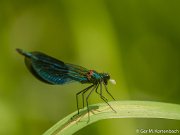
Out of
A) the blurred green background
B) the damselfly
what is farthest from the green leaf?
the blurred green background

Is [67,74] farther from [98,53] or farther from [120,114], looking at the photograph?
[120,114]

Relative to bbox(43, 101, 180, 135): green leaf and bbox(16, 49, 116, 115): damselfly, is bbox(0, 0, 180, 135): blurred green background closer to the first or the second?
bbox(16, 49, 116, 115): damselfly

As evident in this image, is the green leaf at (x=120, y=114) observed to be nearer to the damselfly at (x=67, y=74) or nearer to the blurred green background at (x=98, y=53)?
the damselfly at (x=67, y=74)

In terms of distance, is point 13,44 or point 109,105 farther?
point 13,44

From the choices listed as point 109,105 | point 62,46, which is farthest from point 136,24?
point 109,105

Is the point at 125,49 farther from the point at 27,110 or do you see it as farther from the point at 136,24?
the point at 27,110

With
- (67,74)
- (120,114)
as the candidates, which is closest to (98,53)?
(67,74)

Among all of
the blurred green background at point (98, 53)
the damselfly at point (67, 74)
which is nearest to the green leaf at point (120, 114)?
the damselfly at point (67, 74)
